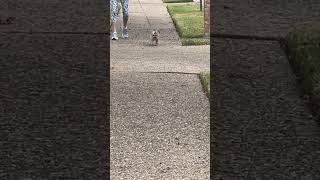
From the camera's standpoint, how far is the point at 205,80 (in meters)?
8.30

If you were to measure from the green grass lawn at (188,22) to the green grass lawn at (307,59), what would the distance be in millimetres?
2505

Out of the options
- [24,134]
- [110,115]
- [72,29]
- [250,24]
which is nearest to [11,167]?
[24,134]

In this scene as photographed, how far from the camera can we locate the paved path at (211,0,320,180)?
5059mm

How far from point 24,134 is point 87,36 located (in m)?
4.44

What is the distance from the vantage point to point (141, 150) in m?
5.61

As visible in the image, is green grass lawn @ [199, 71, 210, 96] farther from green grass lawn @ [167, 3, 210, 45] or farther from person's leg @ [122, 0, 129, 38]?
person's leg @ [122, 0, 129, 38]

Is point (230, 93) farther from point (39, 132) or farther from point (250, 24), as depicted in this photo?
point (250, 24)

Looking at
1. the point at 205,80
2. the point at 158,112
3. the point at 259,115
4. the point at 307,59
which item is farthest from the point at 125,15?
the point at 259,115

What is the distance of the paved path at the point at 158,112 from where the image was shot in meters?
5.25

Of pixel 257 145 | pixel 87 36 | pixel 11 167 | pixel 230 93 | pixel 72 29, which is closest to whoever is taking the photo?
pixel 11 167

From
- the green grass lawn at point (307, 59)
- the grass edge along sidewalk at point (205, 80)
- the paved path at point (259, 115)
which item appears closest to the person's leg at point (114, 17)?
the paved path at point (259, 115)

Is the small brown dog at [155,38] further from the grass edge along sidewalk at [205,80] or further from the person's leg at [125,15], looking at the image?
the grass edge along sidewalk at [205,80]

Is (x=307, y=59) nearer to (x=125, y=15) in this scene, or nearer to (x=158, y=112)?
(x=158, y=112)

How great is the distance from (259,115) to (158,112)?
1.07 m
